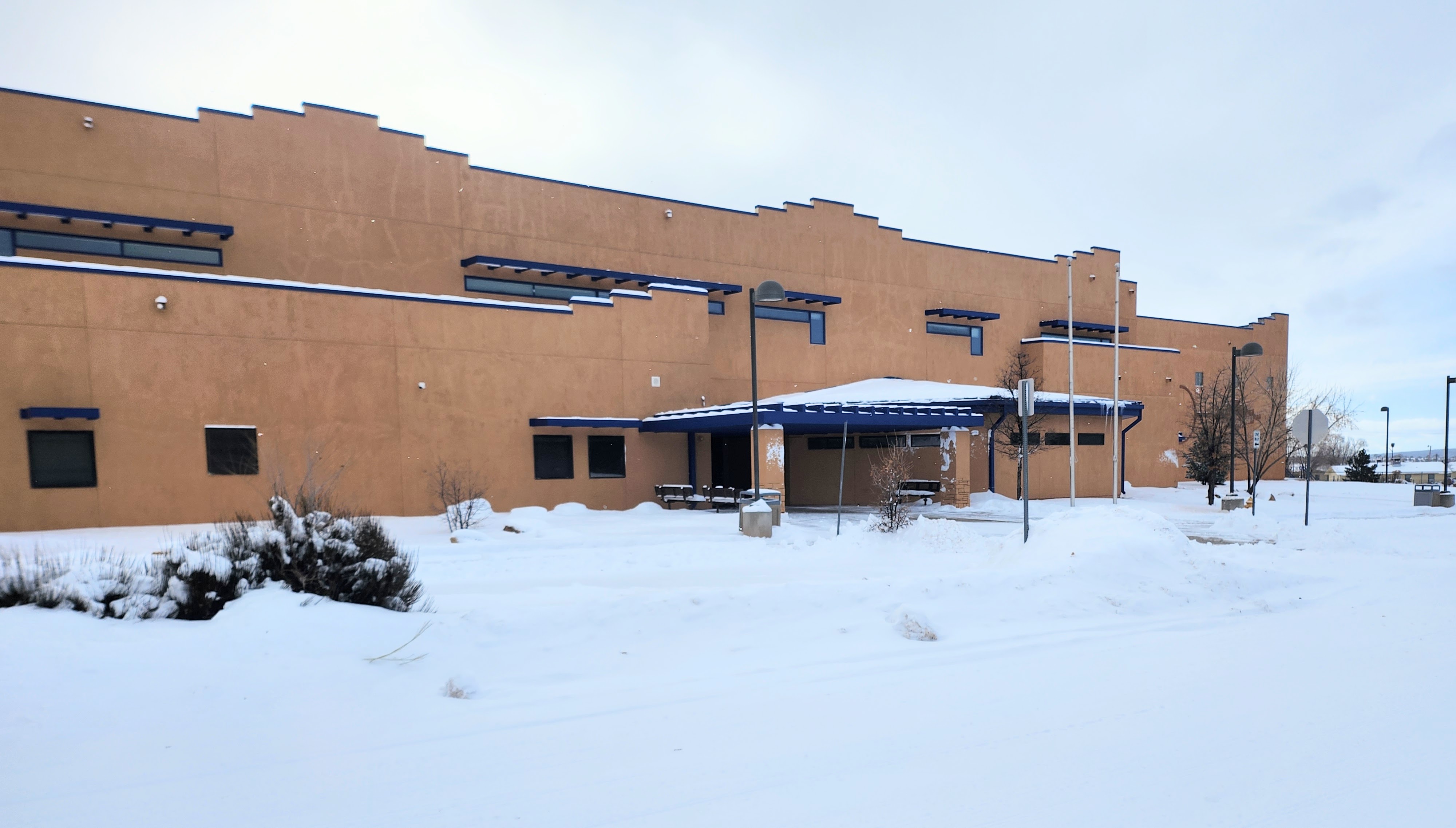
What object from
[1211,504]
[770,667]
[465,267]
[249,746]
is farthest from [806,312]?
[249,746]

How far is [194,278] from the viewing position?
59.3 feet

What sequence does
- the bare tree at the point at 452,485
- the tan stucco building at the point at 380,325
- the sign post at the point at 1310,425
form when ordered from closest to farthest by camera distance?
the sign post at the point at 1310,425
the tan stucco building at the point at 380,325
the bare tree at the point at 452,485

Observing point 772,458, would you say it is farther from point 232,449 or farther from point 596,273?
point 232,449

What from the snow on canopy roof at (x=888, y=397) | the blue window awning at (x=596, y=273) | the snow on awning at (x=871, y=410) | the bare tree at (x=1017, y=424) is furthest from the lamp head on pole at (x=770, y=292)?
Result: the bare tree at (x=1017, y=424)

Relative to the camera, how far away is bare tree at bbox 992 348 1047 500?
27.5m

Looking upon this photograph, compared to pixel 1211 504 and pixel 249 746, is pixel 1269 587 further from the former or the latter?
pixel 1211 504

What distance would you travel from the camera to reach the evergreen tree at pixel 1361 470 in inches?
1905

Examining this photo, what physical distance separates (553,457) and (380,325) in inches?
229

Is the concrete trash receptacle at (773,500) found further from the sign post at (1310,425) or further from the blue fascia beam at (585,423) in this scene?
the sign post at (1310,425)

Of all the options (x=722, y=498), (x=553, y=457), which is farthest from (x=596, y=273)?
(x=722, y=498)

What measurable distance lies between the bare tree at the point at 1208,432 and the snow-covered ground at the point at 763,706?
70.7 feet

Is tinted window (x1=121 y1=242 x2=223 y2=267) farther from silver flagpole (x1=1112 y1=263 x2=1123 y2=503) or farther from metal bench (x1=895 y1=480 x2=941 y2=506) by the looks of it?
silver flagpole (x1=1112 y1=263 x2=1123 y2=503)

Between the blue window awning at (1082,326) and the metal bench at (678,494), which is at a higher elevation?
the blue window awning at (1082,326)

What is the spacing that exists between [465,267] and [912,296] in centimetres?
1837
